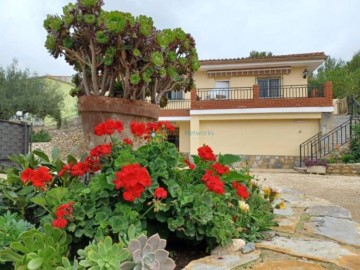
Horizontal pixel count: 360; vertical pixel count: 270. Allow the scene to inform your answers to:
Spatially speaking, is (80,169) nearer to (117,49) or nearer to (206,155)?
(206,155)

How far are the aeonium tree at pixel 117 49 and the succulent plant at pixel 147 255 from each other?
5.33 ft

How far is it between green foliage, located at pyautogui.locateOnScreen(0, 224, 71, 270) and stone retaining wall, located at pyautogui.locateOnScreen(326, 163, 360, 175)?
10.6m

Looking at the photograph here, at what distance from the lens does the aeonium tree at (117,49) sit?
2.66 meters

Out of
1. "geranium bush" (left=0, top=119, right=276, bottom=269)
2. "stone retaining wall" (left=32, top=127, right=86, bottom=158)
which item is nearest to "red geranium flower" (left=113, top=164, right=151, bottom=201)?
"geranium bush" (left=0, top=119, right=276, bottom=269)

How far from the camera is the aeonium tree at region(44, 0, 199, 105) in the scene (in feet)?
8.74

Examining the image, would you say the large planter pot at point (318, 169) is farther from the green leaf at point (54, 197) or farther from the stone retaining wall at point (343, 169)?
the green leaf at point (54, 197)

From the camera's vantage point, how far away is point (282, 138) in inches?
563

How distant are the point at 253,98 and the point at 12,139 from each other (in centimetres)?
1163

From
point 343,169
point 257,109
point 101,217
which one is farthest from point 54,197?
point 257,109

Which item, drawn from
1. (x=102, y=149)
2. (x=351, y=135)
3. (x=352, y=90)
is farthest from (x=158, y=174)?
(x=352, y=90)

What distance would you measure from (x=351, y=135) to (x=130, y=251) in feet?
41.7

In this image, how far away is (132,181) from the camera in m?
1.54

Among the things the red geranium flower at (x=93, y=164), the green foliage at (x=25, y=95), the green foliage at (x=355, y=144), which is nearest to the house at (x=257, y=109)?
the green foliage at (x=355, y=144)

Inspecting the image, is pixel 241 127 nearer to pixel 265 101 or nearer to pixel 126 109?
pixel 265 101
